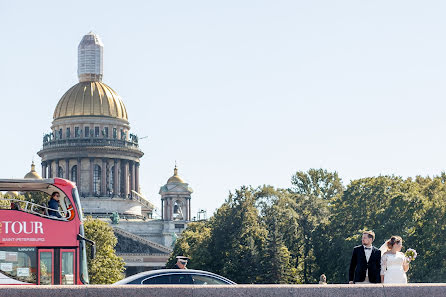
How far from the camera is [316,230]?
10069 centimetres

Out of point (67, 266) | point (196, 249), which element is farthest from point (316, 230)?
point (67, 266)

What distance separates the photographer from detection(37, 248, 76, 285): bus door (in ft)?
137

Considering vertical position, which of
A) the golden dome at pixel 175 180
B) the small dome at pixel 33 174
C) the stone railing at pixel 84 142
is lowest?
the golden dome at pixel 175 180

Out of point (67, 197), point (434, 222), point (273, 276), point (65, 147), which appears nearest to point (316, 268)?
point (273, 276)

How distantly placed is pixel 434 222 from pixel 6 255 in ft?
150

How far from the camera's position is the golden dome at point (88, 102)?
174625 mm

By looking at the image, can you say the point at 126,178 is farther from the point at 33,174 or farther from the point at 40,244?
the point at 40,244

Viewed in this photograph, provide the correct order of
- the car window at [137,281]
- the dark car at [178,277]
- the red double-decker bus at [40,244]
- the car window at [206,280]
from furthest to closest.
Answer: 1. the red double-decker bus at [40,244]
2. the car window at [206,280]
3. the dark car at [178,277]
4. the car window at [137,281]

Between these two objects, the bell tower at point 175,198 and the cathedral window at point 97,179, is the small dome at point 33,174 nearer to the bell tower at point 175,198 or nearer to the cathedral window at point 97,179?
the cathedral window at point 97,179

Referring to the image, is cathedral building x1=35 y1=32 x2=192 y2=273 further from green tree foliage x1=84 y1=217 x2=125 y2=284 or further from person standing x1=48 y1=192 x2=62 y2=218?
person standing x1=48 y1=192 x2=62 y2=218

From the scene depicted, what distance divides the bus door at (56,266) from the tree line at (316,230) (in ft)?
131

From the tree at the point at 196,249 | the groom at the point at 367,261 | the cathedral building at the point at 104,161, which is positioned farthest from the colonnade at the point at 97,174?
the groom at the point at 367,261

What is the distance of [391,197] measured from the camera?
88.9 metres

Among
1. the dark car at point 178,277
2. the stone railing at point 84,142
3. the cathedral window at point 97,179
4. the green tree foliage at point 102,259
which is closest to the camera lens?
the dark car at point 178,277
